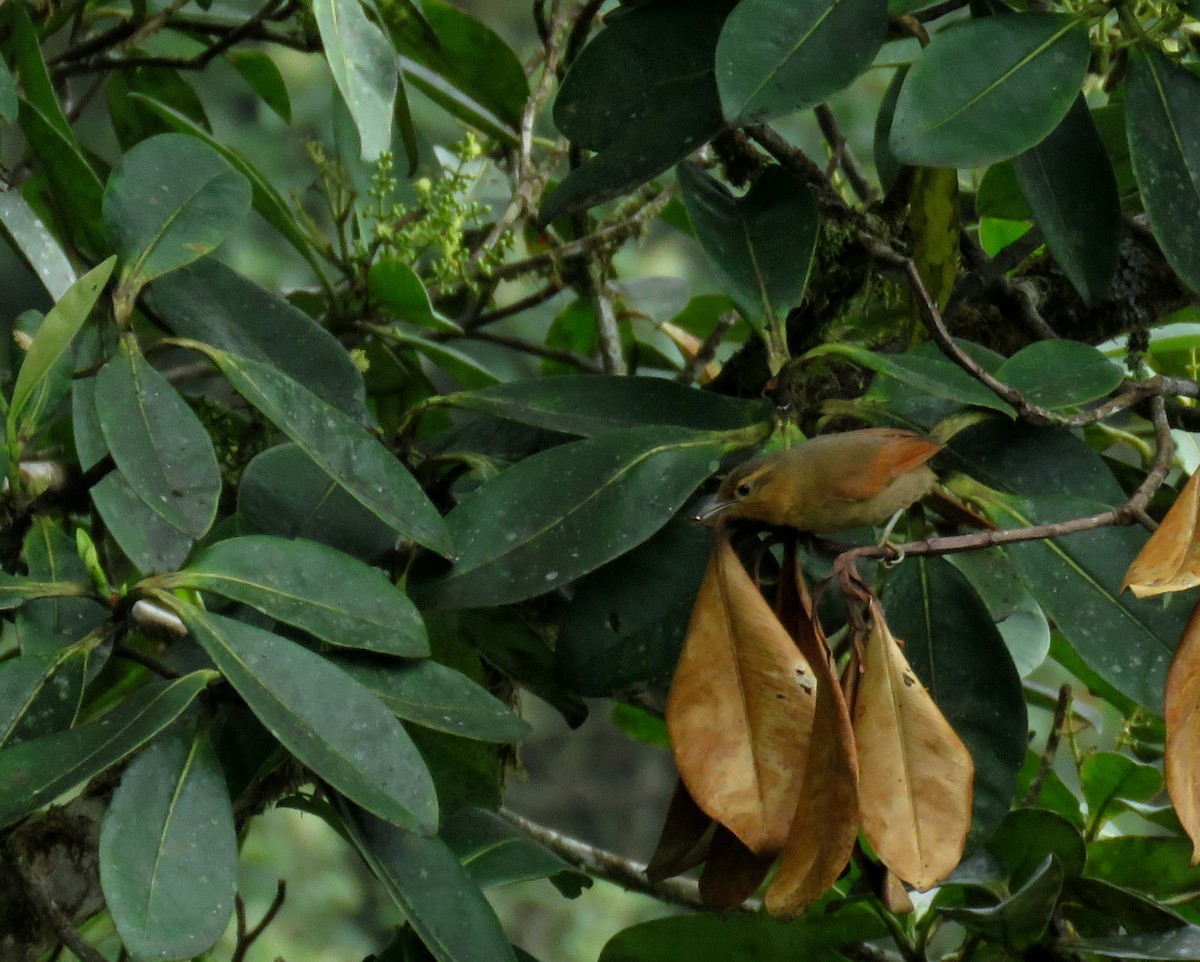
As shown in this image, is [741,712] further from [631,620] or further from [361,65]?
[361,65]

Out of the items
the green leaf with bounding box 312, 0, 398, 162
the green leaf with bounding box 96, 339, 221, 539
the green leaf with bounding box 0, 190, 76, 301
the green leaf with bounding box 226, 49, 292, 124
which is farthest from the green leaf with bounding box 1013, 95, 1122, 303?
the green leaf with bounding box 226, 49, 292, 124

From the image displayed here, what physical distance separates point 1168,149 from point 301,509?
54 centimetres

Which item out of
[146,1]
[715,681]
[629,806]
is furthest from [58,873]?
[629,806]

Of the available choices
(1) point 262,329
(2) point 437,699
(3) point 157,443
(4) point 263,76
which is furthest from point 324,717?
(4) point 263,76

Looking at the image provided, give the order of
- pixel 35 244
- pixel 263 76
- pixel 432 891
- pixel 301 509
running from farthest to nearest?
pixel 263 76, pixel 35 244, pixel 301 509, pixel 432 891

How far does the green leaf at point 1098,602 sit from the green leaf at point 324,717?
32cm

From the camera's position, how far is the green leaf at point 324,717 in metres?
0.59

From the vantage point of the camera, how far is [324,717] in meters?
0.61

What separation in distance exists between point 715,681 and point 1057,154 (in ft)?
1.35

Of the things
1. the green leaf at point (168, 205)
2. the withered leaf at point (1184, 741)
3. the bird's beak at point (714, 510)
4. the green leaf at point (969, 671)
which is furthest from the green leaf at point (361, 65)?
the withered leaf at point (1184, 741)

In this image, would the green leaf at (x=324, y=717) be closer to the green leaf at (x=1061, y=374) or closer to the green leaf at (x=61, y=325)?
Answer: the green leaf at (x=61, y=325)

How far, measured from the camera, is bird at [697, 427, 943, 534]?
0.63 metres

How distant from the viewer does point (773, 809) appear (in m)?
0.58

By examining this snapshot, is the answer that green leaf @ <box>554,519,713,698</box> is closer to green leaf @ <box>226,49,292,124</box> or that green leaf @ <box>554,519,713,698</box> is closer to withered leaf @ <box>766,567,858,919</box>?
withered leaf @ <box>766,567,858,919</box>
